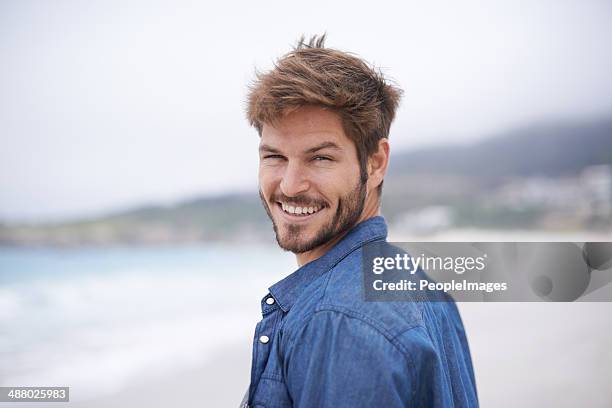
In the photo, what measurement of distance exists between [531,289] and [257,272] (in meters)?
7.62

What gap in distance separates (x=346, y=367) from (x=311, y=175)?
Result: 44 cm

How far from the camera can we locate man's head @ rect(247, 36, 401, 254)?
1.06 metres

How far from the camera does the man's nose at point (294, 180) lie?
109 cm

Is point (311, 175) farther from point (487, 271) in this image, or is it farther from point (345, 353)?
point (487, 271)

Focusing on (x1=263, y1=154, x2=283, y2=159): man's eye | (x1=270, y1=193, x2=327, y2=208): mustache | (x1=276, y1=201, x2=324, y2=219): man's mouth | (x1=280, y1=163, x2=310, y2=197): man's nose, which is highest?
(x1=263, y1=154, x2=283, y2=159): man's eye

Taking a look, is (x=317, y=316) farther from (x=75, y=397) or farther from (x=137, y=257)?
(x=137, y=257)

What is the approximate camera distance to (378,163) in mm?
1199

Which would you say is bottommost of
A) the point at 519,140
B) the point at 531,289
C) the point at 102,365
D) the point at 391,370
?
the point at 391,370

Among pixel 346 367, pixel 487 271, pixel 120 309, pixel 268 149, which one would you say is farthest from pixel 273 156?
pixel 120 309

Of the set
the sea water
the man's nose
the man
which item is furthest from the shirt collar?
the sea water

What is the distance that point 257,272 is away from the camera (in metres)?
9.06

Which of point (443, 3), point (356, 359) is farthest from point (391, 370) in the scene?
point (443, 3)

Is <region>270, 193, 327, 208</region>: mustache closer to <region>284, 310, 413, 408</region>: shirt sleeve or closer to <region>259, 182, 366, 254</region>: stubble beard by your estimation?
<region>259, 182, 366, 254</region>: stubble beard

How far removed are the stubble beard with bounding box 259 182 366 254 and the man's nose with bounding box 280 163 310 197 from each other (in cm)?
3
